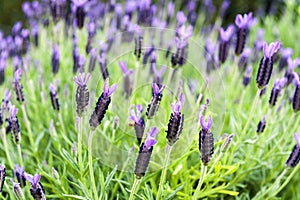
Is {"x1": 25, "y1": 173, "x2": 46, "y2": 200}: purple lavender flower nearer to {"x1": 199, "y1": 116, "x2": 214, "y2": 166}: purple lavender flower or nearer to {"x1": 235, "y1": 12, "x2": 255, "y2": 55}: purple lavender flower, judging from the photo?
{"x1": 199, "y1": 116, "x2": 214, "y2": 166}: purple lavender flower

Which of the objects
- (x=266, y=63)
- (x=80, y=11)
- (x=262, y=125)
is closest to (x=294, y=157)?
(x=262, y=125)

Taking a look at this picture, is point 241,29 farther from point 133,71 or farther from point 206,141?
point 206,141

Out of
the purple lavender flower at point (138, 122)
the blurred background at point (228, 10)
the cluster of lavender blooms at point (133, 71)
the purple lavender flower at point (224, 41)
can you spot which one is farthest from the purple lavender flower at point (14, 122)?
the blurred background at point (228, 10)

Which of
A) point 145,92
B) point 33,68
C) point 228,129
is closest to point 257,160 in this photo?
point 228,129

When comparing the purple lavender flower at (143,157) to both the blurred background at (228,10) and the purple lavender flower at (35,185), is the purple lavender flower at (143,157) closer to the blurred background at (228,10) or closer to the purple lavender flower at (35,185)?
the purple lavender flower at (35,185)

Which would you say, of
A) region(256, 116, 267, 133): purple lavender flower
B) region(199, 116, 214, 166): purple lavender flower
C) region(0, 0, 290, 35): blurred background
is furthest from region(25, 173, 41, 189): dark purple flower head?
region(0, 0, 290, 35): blurred background

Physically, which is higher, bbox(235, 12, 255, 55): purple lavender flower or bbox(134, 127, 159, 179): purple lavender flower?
bbox(235, 12, 255, 55): purple lavender flower
